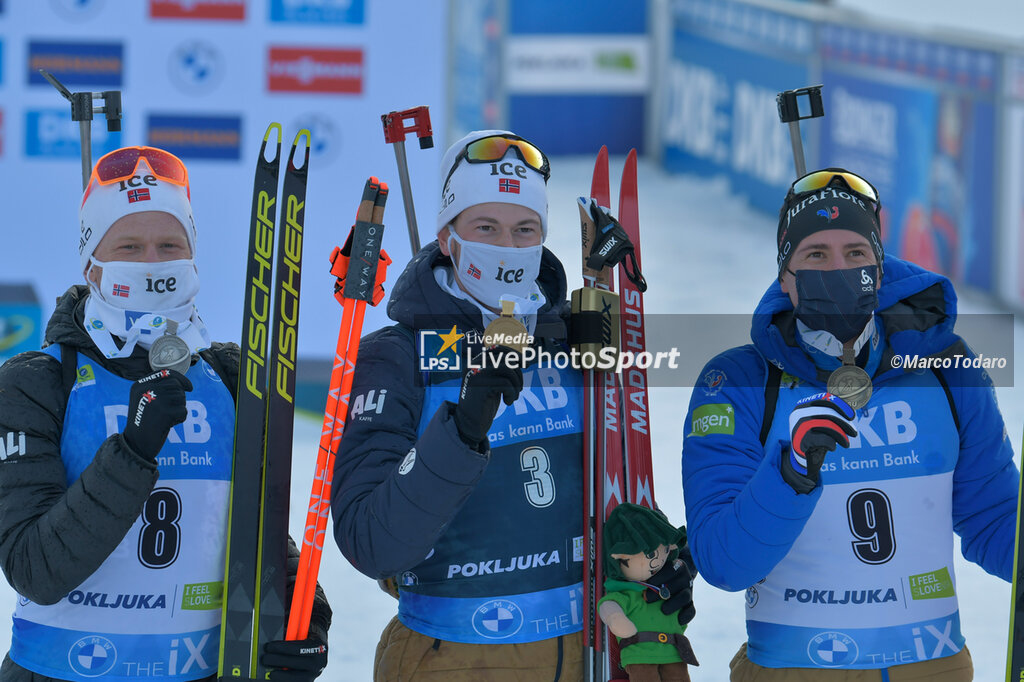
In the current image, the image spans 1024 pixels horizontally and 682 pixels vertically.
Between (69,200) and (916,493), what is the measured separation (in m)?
5.65

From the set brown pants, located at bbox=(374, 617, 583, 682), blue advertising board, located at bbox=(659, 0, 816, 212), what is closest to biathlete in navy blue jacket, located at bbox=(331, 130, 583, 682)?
brown pants, located at bbox=(374, 617, 583, 682)

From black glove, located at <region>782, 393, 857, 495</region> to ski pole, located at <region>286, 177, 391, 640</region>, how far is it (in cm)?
90

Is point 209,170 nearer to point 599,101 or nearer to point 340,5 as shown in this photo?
Result: point 340,5

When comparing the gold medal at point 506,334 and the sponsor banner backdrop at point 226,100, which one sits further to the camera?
the sponsor banner backdrop at point 226,100

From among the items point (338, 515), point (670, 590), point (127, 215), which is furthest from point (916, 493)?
point (127, 215)

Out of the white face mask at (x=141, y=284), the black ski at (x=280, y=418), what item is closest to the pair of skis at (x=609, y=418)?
the black ski at (x=280, y=418)

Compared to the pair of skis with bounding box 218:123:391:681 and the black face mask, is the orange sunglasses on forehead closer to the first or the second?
the pair of skis with bounding box 218:123:391:681

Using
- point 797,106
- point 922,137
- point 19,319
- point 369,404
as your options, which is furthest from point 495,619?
point 922,137

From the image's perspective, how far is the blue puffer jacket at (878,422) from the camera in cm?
256

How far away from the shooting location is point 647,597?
2682 mm

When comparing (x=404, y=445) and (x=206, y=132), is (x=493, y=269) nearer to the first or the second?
(x=404, y=445)

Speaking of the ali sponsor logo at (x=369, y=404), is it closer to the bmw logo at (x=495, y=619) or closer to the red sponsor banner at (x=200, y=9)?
the bmw logo at (x=495, y=619)

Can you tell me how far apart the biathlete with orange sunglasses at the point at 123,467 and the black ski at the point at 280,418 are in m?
→ 0.08

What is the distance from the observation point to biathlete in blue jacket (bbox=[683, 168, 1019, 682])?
2605mm
